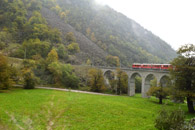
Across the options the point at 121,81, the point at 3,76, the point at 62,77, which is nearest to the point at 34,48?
the point at 62,77

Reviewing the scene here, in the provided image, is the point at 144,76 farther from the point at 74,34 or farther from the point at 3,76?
the point at 74,34

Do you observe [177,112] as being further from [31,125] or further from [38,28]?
[38,28]

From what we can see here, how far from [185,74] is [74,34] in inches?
3090

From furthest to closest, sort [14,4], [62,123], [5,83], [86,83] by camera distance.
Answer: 1. [14,4]
2. [86,83]
3. [5,83]
4. [62,123]

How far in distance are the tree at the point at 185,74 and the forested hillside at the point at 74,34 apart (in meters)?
41.5

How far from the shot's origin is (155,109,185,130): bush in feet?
32.7

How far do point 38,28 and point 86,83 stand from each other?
36240 mm

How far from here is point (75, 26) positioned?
114688mm

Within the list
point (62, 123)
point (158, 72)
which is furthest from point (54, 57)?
point (62, 123)

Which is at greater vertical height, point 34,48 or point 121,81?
point 34,48

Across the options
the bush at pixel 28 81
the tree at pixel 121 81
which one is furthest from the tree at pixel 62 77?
the tree at pixel 121 81

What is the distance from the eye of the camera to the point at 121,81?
132ft

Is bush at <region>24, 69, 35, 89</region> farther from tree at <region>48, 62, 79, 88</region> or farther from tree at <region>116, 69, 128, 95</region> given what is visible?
tree at <region>116, 69, 128, 95</region>

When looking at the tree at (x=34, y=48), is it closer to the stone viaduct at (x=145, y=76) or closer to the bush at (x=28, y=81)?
the bush at (x=28, y=81)
